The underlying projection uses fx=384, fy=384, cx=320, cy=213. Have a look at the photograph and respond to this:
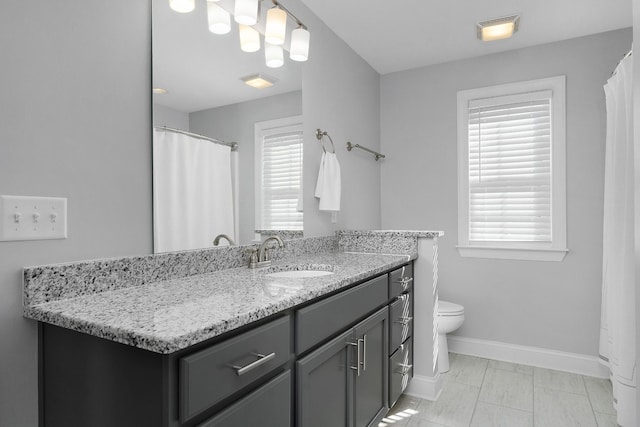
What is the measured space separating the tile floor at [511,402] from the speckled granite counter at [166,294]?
0.99 metres

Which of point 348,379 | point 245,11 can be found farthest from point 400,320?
point 245,11

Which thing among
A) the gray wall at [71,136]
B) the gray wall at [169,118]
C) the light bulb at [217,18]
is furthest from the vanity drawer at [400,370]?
the light bulb at [217,18]

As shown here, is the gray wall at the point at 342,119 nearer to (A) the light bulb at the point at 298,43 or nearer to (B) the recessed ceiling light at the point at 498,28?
(A) the light bulb at the point at 298,43

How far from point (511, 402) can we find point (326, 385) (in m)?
1.52

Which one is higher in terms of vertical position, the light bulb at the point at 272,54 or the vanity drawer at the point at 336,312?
the light bulb at the point at 272,54

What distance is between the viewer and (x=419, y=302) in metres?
2.36

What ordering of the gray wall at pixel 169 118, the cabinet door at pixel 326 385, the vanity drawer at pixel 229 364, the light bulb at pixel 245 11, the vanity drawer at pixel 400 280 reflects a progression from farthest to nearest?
the vanity drawer at pixel 400 280 < the light bulb at pixel 245 11 < the gray wall at pixel 169 118 < the cabinet door at pixel 326 385 < the vanity drawer at pixel 229 364

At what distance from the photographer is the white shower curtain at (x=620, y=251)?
77.9 inches

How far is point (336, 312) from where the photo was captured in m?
1.45

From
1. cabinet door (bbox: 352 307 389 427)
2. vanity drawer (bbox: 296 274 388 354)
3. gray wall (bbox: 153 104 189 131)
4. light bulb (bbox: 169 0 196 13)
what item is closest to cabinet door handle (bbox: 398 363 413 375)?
cabinet door (bbox: 352 307 389 427)

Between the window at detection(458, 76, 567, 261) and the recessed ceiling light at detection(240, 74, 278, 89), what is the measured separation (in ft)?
5.86

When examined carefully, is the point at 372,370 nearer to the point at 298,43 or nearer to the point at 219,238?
the point at 219,238

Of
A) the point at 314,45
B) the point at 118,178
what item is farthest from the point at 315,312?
the point at 314,45

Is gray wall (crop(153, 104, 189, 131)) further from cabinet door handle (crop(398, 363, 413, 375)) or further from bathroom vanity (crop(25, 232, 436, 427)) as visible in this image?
cabinet door handle (crop(398, 363, 413, 375))
